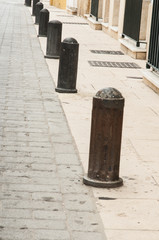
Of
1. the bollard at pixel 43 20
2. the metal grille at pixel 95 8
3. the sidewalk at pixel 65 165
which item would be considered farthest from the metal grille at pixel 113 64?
the metal grille at pixel 95 8

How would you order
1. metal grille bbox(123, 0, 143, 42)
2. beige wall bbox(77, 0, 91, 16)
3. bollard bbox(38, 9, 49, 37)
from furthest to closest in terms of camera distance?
1. beige wall bbox(77, 0, 91, 16)
2. bollard bbox(38, 9, 49, 37)
3. metal grille bbox(123, 0, 143, 42)

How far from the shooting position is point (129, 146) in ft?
25.3

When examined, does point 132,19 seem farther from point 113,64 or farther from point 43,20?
point 43,20

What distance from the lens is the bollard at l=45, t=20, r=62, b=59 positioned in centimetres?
1520

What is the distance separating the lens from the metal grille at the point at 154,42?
39.5 feet

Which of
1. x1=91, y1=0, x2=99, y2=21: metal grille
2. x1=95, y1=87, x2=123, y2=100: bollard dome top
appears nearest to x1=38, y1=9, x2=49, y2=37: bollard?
x1=91, y1=0, x2=99, y2=21: metal grille

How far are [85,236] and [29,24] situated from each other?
21.5 m

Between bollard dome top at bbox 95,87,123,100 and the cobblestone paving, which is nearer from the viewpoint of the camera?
the cobblestone paving

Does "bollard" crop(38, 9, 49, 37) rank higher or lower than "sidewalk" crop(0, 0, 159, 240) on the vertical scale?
higher

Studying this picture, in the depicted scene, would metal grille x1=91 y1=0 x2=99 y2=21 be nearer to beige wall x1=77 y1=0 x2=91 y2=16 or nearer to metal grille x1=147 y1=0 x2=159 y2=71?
beige wall x1=77 y1=0 x2=91 y2=16

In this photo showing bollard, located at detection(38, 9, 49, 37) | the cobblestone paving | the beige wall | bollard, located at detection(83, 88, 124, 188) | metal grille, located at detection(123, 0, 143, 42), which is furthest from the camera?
the beige wall

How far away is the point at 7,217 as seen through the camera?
518cm

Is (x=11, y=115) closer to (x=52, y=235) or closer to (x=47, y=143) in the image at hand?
(x=47, y=143)

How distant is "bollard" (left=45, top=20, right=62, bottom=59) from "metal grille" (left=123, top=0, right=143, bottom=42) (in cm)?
194
